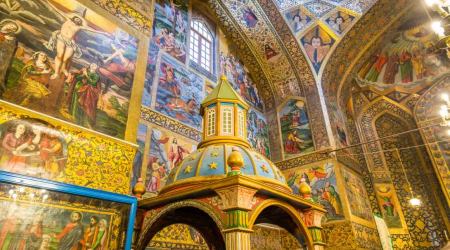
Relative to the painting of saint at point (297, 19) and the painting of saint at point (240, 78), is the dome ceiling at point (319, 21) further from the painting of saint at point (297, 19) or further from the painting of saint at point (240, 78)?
the painting of saint at point (240, 78)

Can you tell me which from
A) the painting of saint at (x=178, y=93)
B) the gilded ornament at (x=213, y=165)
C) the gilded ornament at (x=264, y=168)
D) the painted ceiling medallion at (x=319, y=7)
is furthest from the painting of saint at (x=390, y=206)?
the gilded ornament at (x=213, y=165)

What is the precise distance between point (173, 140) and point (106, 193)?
3.68 m

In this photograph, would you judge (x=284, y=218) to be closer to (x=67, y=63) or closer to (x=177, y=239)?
(x=177, y=239)

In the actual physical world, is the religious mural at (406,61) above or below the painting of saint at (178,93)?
above

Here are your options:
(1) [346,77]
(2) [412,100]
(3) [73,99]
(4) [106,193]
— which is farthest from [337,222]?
(2) [412,100]

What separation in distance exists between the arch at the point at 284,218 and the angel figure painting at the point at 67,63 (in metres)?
2.57

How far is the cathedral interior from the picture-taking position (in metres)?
3.61

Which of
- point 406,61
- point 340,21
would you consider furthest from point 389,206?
point 340,21

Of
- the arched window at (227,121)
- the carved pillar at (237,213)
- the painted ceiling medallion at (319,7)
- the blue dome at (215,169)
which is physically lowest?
the carved pillar at (237,213)

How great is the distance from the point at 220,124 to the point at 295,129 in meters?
7.13

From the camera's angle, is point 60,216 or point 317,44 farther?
point 317,44

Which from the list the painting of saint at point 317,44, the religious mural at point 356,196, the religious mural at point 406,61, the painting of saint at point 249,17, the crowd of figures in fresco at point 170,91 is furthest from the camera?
the religious mural at point 406,61

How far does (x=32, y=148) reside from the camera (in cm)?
374

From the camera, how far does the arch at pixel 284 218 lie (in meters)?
3.22
